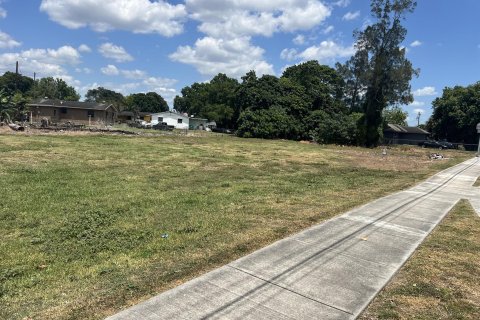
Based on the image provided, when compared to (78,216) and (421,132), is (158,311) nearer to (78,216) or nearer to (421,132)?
(78,216)

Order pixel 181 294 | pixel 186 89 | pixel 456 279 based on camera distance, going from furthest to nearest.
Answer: pixel 186 89 → pixel 456 279 → pixel 181 294

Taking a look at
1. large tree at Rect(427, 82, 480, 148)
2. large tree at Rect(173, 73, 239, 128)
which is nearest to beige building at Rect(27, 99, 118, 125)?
large tree at Rect(173, 73, 239, 128)

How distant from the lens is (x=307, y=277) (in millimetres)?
5293

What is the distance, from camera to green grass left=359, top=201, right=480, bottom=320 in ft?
14.9

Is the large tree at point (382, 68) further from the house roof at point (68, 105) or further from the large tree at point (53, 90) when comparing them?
the large tree at point (53, 90)

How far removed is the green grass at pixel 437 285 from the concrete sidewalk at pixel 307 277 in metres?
0.17

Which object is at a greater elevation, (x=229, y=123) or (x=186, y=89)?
(x=186, y=89)

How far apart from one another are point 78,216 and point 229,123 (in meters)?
72.2

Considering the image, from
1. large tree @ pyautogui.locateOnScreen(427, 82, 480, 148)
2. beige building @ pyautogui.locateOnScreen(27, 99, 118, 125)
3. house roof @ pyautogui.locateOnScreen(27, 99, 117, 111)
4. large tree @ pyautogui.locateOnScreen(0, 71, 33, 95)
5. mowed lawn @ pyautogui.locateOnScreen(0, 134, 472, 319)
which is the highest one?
large tree @ pyautogui.locateOnScreen(0, 71, 33, 95)

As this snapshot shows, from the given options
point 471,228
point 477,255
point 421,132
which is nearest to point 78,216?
point 477,255

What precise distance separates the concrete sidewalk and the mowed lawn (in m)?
0.36

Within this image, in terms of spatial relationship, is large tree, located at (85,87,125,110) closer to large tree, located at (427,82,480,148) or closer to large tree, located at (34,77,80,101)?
large tree, located at (34,77,80,101)

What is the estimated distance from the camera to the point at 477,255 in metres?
6.72

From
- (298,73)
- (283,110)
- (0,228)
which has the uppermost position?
(298,73)
